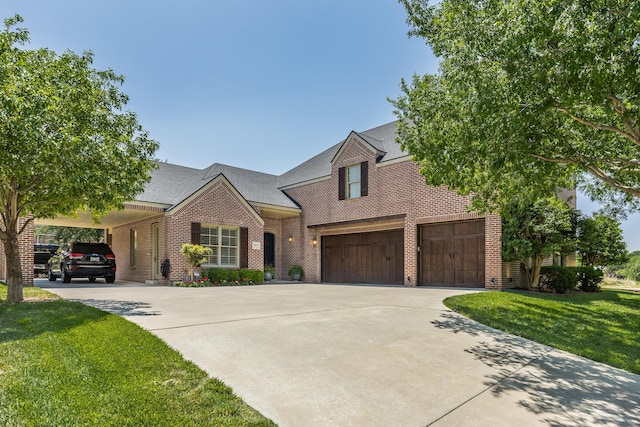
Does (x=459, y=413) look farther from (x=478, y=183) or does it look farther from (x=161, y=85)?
(x=161, y=85)

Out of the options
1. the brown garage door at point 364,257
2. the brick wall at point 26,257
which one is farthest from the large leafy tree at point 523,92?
the brick wall at point 26,257

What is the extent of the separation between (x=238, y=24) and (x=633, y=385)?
12073 millimetres

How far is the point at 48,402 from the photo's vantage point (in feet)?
10.1

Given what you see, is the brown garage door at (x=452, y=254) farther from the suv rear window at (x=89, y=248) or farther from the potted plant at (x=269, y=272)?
the suv rear window at (x=89, y=248)

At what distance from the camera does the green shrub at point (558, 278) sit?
13228 mm

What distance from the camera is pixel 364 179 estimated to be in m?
17.6

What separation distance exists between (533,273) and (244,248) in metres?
11.9

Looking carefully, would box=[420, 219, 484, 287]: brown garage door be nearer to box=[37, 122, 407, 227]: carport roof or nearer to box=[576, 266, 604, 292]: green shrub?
box=[37, 122, 407, 227]: carport roof

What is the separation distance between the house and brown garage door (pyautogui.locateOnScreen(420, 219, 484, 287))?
0.13 ft

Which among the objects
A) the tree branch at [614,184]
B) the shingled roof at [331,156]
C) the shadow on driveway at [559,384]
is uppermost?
the shingled roof at [331,156]

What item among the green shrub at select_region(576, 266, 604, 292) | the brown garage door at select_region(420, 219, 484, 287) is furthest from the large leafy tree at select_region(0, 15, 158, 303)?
the green shrub at select_region(576, 266, 604, 292)

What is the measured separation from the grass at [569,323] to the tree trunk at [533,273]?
8.19 ft

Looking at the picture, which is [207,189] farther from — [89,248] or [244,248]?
[89,248]

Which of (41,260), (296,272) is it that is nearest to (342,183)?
(296,272)
